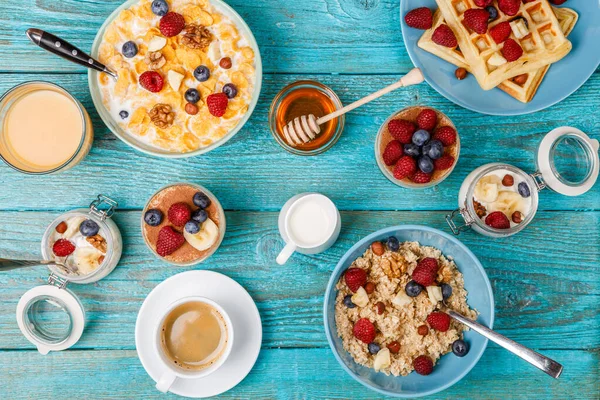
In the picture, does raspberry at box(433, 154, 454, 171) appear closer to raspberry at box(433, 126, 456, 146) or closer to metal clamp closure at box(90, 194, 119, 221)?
raspberry at box(433, 126, 456, 146)

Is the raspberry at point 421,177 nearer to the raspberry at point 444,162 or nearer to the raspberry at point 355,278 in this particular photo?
the raspberry at point 444,162

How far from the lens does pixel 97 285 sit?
4.98ft

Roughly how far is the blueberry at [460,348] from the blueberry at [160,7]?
115 cm

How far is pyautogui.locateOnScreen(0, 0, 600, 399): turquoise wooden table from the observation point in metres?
1.52

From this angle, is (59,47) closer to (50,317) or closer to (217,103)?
(217,103)

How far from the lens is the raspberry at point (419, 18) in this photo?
1.39m

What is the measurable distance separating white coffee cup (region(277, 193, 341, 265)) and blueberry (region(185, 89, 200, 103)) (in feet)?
1.22

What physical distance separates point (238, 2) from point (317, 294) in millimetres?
855

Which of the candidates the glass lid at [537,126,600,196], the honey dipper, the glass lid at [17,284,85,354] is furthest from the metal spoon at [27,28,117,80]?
the glass lid at [537,126,600,196]

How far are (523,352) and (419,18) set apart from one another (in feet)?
2.81

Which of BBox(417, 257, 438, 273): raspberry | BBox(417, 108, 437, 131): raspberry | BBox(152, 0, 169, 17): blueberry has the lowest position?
BBox(417, 257, 438, 273): raspberry

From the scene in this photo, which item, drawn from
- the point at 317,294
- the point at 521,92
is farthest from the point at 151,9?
the point at 521,92

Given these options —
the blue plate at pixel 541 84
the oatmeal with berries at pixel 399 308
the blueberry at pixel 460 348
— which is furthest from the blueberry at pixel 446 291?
the blue plate at pixel 541 84

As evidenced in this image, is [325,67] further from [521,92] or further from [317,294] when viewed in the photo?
[317,294]
